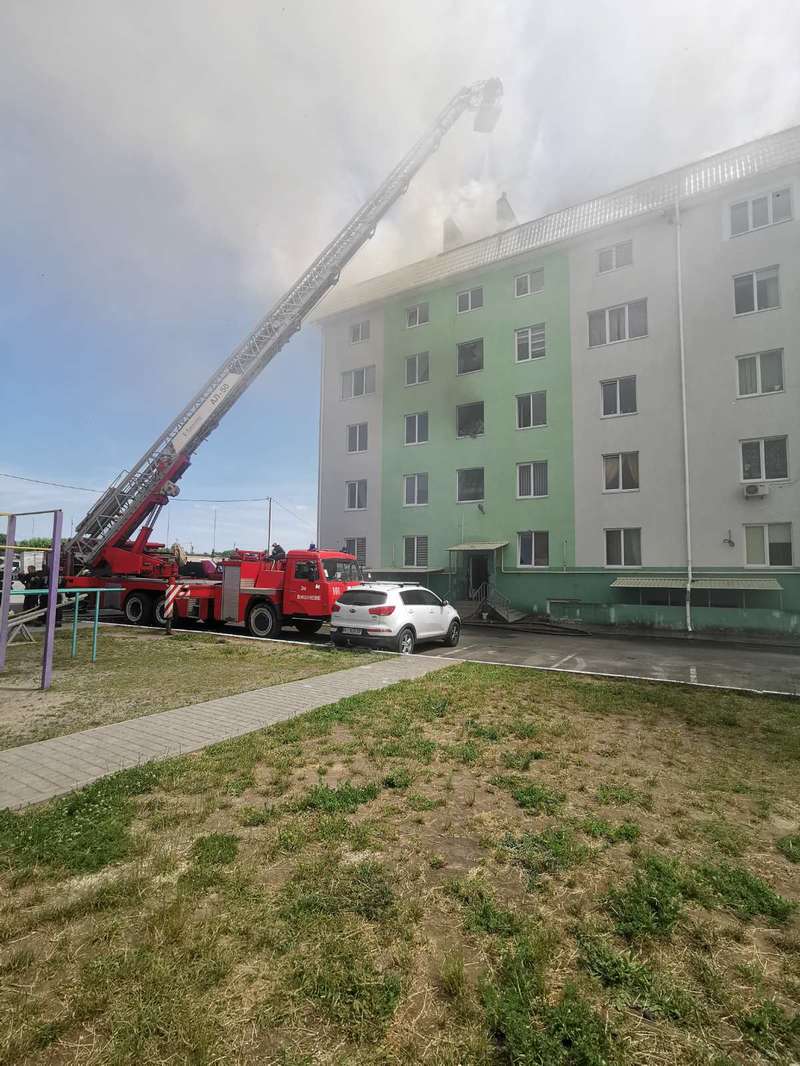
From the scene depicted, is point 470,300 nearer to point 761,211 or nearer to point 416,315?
point 416,315

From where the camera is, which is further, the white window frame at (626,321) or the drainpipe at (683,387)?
the white window frame at (626,321)

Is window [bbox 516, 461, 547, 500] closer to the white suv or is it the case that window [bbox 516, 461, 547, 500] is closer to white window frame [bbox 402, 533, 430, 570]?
white window frame [bbox 402, 533, 430, 570]

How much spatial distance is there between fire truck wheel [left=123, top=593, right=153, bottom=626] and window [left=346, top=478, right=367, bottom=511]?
12.5 m

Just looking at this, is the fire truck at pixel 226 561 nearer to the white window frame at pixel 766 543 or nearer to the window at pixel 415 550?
the window at pixel 415 550

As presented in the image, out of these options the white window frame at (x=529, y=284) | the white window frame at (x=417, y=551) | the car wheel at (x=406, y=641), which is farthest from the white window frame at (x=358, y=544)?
the car wheel at (x=406, y=641)

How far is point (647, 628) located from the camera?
1967 cm

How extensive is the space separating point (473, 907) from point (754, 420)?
71.0ft

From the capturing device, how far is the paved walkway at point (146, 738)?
4586mm

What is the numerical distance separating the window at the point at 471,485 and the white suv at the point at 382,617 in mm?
12306

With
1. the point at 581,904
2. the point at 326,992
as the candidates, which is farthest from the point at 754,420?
the point at 326,992

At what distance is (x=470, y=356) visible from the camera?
26344 mm

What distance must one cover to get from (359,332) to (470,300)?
6392mm

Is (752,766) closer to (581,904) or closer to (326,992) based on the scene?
(581,904)

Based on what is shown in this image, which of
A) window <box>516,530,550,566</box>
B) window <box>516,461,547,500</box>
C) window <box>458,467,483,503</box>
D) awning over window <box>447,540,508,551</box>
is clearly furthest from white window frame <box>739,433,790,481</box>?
window <box>458,467,483,503</box>
